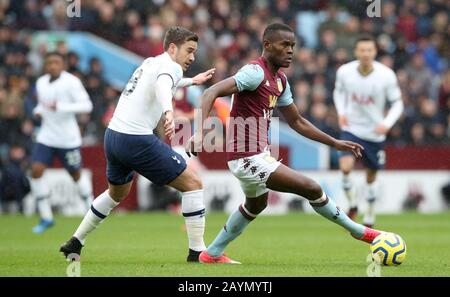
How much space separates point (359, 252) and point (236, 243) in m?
1.96

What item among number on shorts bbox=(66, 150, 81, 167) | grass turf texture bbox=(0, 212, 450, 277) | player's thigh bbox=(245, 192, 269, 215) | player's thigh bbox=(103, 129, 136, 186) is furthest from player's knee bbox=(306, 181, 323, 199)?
number on shorts bbox=(66, 150, 81, 167)

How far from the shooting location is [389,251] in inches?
348

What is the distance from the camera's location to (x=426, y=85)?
21281mm

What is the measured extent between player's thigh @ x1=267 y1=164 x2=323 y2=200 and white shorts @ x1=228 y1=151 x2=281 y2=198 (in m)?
0.06

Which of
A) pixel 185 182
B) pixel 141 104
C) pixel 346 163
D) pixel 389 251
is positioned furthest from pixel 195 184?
pixel 346 163

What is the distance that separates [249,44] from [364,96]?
814cm

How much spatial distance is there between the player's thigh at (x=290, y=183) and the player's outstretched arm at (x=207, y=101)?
2.82 feet

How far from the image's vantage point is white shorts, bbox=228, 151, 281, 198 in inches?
344

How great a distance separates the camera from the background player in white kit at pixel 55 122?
14.4 metres

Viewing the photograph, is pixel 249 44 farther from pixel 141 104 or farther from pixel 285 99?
pixel 141 104

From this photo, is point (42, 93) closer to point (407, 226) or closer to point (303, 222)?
point (303, 222)

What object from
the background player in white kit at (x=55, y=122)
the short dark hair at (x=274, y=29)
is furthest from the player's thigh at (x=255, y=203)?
the background player in white kit at (x=55, y=122)

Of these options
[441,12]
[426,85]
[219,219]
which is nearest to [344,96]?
[219,219]

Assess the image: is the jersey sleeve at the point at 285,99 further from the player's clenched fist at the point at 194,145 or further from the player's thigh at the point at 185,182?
the player's clenched fist at the point at 194,145
